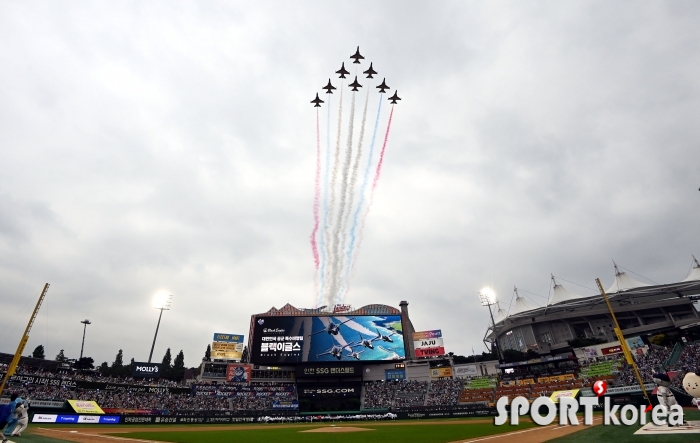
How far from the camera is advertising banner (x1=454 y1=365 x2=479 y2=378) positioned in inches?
3244

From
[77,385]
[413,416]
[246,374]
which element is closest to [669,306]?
[413,416]

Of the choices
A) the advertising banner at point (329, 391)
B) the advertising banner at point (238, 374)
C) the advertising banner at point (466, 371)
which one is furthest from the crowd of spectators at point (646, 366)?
the advertising banner at point (238, 374)

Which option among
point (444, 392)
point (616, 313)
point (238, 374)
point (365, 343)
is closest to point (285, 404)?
point (238, 374)

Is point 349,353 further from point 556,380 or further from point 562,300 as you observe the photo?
point 562,300

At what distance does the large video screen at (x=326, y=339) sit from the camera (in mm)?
78750

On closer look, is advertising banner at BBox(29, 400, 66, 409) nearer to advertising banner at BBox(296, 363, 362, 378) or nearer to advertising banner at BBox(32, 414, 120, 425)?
advertising banner at BBox(32, 414, 120, 425)

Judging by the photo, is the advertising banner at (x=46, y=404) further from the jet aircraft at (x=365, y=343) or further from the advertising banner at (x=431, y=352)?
the advertising banner at (x=431, y=352)

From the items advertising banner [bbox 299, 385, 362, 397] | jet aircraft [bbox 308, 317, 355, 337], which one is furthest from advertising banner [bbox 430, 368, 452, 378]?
jet aircraft [bbox 308, 317, 355, 337]

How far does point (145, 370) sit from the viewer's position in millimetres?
76812

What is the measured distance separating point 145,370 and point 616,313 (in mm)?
123968

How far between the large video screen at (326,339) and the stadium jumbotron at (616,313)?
111ft

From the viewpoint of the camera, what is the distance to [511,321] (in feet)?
424

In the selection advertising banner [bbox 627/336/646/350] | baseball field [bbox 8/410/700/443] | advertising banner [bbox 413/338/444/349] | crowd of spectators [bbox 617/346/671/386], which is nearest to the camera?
baseball field [bbox 8/410/700/443]

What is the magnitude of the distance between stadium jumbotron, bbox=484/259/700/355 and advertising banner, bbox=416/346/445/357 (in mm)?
18396
